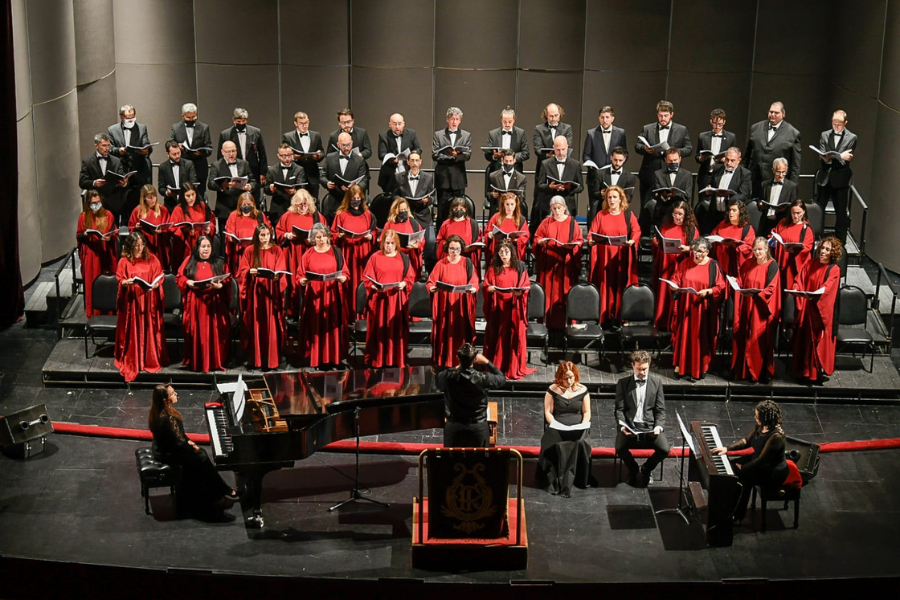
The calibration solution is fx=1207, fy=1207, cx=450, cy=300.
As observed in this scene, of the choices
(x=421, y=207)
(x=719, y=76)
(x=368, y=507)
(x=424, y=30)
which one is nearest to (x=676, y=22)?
(x=719, y=76)

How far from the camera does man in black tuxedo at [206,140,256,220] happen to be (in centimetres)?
1238

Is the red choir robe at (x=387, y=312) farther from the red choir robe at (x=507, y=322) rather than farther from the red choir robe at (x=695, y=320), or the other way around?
the red choir robe at (x=695, y=320)

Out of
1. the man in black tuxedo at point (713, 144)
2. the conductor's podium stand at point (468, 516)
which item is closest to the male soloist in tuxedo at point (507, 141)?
the man in black tuxedo at point (713, 144)

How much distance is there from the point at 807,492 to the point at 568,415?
2.00m

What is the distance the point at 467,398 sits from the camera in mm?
8836

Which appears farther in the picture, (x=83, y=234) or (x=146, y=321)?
(x=83, y=234)

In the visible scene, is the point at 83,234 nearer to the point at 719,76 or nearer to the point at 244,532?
the point at 244,532

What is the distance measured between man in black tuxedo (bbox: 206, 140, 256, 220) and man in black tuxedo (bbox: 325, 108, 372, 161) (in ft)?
3.01

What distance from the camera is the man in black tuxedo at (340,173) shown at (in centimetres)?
1247

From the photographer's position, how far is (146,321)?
36.7ft

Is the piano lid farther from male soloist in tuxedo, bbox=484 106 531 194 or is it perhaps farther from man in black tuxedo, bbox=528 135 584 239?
male soloist in tuxedo, bbox=484 106 531 194

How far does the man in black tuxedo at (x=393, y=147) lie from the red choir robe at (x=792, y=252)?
3.83 meters

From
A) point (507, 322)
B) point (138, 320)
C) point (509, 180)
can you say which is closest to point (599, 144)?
point (509, 180)

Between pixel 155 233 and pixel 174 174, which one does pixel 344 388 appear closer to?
pixel 155 233
